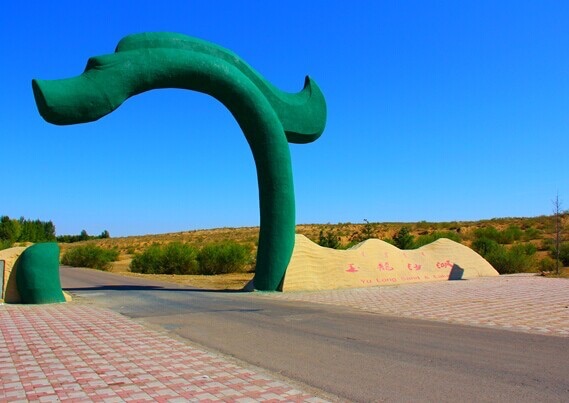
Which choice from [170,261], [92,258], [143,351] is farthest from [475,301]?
[92,258]

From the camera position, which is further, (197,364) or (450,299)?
(450,299)

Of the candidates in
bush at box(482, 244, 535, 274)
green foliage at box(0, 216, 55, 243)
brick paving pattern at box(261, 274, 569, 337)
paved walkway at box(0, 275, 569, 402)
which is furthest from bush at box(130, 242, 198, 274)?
green foliage at box(0, 216, 55, 243)

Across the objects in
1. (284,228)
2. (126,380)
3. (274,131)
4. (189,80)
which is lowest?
(126,380)

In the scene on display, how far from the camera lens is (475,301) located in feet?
40.9

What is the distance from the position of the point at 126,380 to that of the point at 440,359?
3.47m

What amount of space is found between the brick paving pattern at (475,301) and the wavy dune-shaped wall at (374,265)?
0.69m

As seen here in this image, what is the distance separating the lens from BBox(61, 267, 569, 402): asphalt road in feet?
16.6

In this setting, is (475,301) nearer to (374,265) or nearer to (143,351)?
(374,265)

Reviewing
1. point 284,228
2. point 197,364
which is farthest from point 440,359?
point 284,228

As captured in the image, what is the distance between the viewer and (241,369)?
19.2 feet

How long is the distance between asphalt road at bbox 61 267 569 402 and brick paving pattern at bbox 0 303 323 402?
432 mm

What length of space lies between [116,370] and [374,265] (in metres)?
12.6

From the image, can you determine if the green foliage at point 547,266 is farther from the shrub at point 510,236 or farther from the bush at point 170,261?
the bush at point 170,261

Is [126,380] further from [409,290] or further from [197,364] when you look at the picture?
[409,290]
